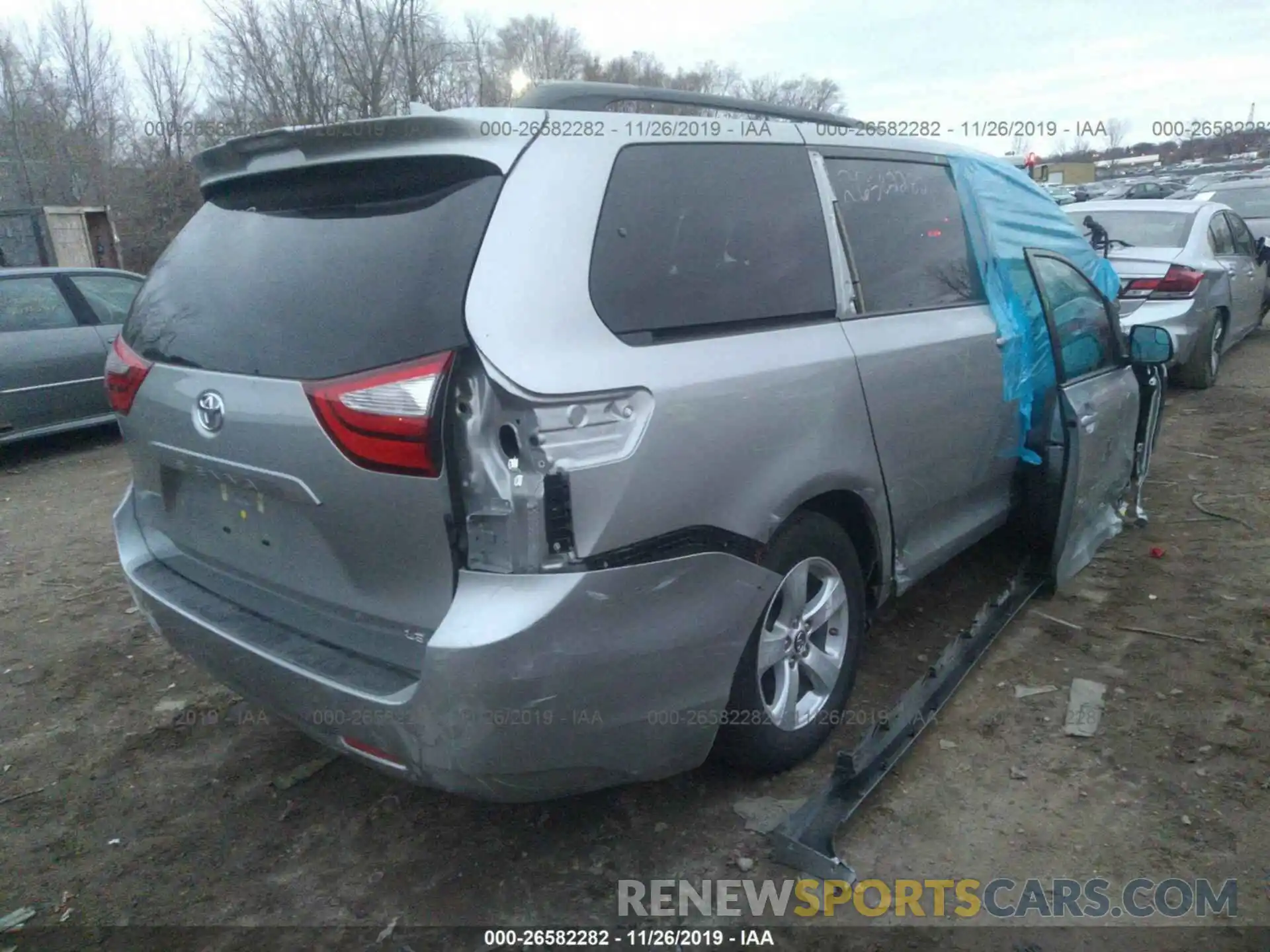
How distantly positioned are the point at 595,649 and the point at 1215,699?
2.40 m

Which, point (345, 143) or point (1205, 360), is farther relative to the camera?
point (1205, 360)

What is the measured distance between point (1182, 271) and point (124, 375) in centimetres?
757

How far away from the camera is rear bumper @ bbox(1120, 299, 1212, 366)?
709 centimetres

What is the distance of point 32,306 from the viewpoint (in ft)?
23.6

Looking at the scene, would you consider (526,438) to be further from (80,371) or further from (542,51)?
(542,51)

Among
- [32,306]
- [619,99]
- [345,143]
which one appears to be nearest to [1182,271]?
[619,99]

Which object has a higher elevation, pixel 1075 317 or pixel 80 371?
pixel 1075 317

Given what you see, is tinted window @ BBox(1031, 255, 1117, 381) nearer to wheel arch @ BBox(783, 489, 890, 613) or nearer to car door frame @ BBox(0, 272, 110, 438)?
wheel arch @ BBox(783, 489, 890, 613)

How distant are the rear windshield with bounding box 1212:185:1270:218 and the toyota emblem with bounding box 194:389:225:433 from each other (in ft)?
51.9

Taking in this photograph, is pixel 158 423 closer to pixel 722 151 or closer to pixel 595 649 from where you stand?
pixel 595 649

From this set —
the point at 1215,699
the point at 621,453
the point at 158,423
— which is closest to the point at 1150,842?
the point at 1215,699

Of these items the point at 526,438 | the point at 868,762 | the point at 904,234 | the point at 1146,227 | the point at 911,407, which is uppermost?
the point at 904,234

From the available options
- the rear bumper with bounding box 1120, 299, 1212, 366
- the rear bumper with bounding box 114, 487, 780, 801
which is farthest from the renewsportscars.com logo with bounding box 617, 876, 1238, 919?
the rear bumper with bounding box 1120, 299, 1212, 366

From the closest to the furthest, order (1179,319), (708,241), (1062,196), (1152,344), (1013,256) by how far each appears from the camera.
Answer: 1. (708,241)
2. (1013,256)
3. (1152,344)
4. (1179,319)
5. (1062,196)
